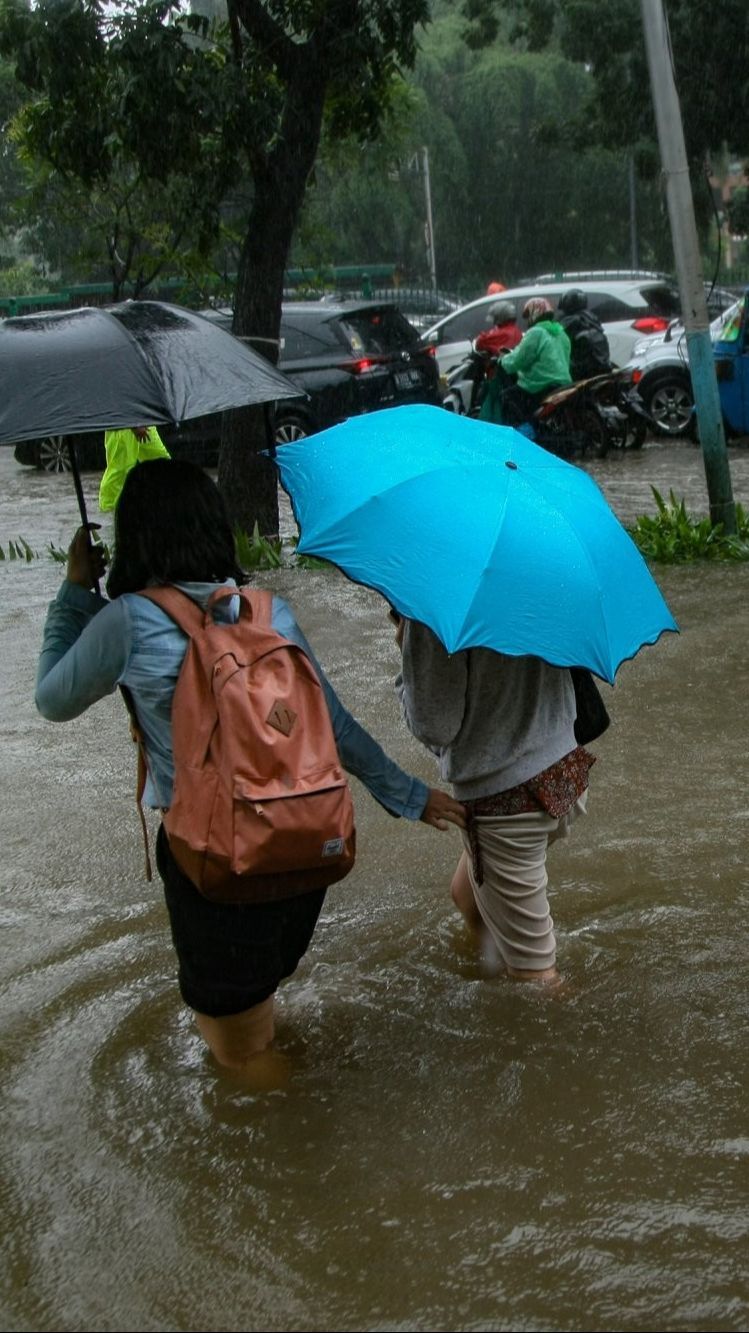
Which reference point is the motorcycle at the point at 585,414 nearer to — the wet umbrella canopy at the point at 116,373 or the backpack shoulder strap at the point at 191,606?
the wet umbrella canopy at the point at 116,373

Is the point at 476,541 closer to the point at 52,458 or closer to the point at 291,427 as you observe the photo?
the point at 291,427

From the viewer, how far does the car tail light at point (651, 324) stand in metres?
19.0

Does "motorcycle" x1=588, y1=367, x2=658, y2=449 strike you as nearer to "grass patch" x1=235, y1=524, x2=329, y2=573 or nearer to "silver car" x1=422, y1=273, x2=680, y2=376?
"silver car" x1=422, y1=273, x2=680, y2=376

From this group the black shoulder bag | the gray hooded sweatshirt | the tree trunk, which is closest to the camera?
the gray hooded sweatshirt

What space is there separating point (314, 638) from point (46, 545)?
454 centimetres

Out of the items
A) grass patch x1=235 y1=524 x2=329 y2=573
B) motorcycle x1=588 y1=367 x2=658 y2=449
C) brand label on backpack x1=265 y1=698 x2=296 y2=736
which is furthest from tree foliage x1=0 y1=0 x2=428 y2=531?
brand label on backpack x1=265 y1=698 x2=296 y2=736

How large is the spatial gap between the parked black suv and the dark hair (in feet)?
43.5

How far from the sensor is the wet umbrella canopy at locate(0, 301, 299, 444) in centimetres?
343

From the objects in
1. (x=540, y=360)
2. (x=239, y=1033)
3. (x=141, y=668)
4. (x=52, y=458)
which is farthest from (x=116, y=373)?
(x=52, y=458)

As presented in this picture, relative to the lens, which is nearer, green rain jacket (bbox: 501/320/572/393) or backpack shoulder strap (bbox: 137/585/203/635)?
backpack shoulder strap (bbox: 137/585/203/635)

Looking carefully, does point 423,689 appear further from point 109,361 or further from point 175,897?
point 109,361

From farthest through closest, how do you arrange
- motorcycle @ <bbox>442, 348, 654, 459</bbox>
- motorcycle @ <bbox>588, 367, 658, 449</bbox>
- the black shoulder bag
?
motorcycle @ <bbox>588, 367, 658, 449</bbox>
motorcycle @ <bbox>442, 348, 654, 459</bbox>
the black shoulder bag

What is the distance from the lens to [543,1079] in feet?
13.1

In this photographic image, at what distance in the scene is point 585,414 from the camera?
52.3ft
